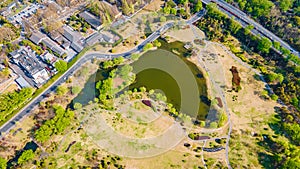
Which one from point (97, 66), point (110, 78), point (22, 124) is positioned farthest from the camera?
point (97, 66)

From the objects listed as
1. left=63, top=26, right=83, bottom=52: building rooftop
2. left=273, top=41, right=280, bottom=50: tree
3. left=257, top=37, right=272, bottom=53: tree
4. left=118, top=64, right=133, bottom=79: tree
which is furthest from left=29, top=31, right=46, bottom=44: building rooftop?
left=273, top=41, right=280, bottom=50: tree

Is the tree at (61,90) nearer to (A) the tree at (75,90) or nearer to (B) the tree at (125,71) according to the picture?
(A) the tree at (75,90)

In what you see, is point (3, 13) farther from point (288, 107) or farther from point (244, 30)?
point (288, 107)

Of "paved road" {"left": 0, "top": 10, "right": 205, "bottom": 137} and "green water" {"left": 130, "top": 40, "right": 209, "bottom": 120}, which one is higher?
"paved road" {"left": 0, "top": 10, "right": 205, "bottom": 137}

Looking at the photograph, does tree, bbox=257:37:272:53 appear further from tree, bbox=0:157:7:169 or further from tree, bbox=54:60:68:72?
tree, bbox=0:157:7:169

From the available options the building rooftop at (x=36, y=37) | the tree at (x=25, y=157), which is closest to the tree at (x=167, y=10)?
the building rooftop at (x=36, y=37)

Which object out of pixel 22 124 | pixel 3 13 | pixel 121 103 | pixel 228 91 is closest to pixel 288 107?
pixel 228 91
